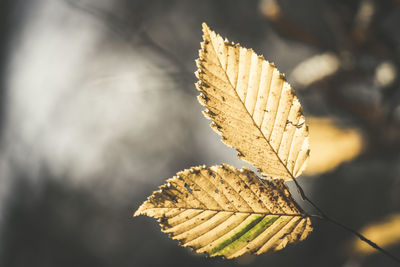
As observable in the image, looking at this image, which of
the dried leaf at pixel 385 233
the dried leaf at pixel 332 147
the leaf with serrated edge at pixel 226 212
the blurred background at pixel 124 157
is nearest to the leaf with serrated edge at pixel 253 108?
the leaf with serrated edge at pixel 226 212

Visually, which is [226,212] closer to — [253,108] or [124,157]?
[253,108]

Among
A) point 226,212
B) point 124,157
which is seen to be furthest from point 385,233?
point 124,157

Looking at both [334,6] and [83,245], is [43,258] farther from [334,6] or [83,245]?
[334,6]

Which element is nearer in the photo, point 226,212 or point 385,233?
point 226,212

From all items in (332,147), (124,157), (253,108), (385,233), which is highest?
(124,157)

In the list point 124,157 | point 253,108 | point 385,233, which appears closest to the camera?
point 253,108

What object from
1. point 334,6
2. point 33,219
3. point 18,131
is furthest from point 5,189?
point 334,6

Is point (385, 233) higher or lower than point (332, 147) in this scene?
lower
